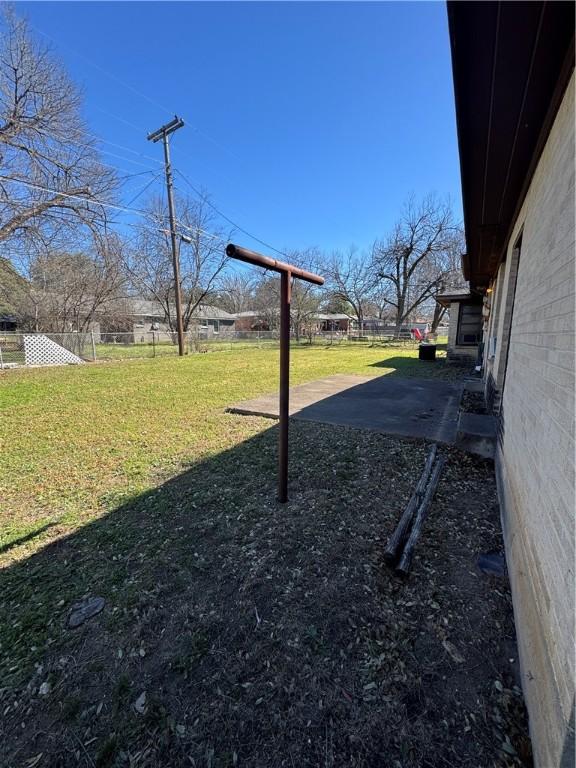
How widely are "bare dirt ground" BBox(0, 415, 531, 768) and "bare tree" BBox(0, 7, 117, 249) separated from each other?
10.9 m

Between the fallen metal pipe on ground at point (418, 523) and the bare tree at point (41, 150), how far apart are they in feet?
38.0

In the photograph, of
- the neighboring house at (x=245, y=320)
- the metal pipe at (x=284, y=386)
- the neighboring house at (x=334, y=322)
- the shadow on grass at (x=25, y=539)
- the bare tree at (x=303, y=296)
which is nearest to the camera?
the shadow on grass at (x=25, y=539)

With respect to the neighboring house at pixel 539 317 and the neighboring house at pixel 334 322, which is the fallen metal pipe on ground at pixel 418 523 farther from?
the neighboring house at pixel 334 322

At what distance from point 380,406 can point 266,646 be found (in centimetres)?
486

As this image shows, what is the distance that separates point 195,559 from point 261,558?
442mm

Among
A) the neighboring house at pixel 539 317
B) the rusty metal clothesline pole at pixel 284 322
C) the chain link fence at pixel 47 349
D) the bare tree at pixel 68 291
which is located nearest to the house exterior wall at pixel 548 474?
the neighboring house at pixel 539 317

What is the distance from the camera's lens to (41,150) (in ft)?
34.0

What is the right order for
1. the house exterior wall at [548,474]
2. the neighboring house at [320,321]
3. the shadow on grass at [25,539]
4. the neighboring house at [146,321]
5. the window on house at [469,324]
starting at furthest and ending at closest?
the neighboring house at [320,321] → the neighboring house at [146,321] → the window on house at [469,324] → the shadow on grass at [25,539] → the house exterior wall at [548,474]

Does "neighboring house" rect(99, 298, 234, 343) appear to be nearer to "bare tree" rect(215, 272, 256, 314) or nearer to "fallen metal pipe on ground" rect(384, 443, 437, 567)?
"bare tree" rect(215, 272, 256, 314)

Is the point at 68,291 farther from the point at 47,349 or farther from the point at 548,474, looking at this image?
the point at 548,474

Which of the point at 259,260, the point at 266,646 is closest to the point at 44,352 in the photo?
the point at 259,260

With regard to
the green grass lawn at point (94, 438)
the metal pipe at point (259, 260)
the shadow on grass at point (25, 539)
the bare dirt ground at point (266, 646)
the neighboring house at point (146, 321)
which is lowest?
the shadow on grass at point (25, 539)

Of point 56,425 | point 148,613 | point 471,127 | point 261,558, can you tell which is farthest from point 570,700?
point 56,425

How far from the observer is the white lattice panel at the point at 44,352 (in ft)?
38.8
